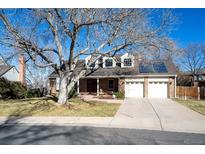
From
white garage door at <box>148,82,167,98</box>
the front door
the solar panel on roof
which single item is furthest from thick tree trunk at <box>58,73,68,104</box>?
the front door

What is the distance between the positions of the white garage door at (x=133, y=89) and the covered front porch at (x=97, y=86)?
7.13 ft

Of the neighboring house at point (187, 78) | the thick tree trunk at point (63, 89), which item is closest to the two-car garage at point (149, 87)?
the thick tree trunk at point (63, 89)

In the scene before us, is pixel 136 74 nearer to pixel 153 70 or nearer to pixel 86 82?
pixel 153 70

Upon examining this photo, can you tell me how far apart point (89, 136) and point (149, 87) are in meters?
18.5

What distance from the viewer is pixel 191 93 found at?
2441 cm

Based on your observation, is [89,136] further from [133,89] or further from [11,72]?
[11,72]

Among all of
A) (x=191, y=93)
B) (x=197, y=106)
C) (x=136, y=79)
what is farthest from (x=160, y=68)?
(x=197, y=106)

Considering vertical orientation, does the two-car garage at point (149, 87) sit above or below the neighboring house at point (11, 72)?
below

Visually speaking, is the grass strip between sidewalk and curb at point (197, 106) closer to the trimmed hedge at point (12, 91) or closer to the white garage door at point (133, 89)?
the white garage door at point (133, 89)

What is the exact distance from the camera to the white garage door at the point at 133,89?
25.5 metres

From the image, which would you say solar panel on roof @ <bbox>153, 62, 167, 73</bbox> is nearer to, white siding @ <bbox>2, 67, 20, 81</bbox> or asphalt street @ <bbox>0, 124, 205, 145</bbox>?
asphalt street @ <bbox>0, 124, 205, 145</bbox>

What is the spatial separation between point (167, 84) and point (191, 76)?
22416 millimetres
